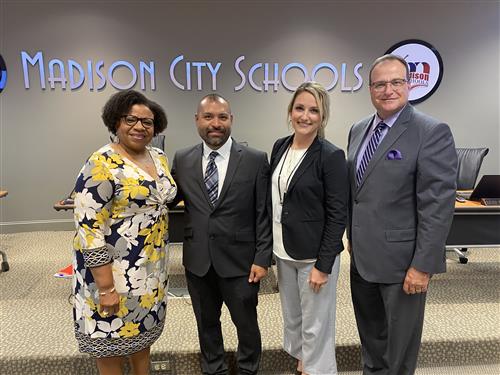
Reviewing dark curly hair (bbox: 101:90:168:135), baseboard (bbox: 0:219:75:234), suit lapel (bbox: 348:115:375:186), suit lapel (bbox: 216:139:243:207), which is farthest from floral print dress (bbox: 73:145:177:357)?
baseboard (bbox: 0:219:75:234)

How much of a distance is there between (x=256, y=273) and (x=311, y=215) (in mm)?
385

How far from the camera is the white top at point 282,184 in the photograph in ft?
5.52

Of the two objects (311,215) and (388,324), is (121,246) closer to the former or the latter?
(311,215)

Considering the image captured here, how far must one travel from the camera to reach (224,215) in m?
1.65

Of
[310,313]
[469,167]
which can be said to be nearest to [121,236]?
[310,313]

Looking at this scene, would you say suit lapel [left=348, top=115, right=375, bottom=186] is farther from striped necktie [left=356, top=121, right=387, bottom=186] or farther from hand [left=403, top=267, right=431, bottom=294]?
hand [left=403, top=267, right=431, bottom=294]

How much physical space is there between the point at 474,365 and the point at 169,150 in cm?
393

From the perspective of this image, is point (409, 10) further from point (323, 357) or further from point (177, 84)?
point (323, 357)

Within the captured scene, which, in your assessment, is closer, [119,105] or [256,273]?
[119,105]

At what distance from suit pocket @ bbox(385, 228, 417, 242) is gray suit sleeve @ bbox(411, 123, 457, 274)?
0.06m

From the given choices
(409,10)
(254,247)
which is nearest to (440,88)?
(409,10)

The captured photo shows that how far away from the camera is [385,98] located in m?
1.58

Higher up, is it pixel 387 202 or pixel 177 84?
pixel 177 84

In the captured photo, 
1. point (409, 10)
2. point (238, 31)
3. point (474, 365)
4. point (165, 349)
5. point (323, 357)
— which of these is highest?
point (409, 10)
